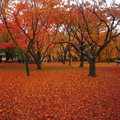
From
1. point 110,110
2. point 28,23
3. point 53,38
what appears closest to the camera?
point 110,110

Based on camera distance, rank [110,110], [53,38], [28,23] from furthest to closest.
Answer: [53,38], [28,23], [110,110]

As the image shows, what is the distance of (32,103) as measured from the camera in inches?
266

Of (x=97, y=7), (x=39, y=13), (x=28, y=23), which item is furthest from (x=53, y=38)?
(x=97, y=7)

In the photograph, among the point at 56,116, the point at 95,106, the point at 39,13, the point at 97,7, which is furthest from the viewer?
the point at 39,13

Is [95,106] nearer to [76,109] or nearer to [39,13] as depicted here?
[76,109]

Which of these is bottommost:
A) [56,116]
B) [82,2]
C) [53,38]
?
[56,116]

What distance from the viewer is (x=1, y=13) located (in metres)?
14.9

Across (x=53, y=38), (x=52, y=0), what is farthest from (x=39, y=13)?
(x=53, y=38)

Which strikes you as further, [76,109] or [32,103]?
[32,103]

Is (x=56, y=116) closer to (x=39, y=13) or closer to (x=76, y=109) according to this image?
(x=76, y=109)

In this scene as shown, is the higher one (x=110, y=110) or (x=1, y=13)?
(x=1, y=13)

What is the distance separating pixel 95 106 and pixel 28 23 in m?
14.9

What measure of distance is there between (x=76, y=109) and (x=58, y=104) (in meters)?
0.92

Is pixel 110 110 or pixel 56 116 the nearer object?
pixel 56 116
